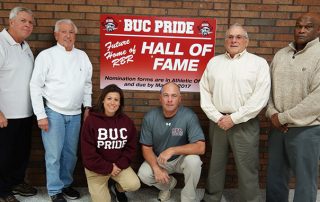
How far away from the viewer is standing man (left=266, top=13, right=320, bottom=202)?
8.00 ft

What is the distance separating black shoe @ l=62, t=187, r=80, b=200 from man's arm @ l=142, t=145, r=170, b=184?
2.66 ft

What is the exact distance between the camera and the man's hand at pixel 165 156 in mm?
2816

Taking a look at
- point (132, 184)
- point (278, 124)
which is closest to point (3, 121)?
point (132, 184)

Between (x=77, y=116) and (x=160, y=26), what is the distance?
3.90ft

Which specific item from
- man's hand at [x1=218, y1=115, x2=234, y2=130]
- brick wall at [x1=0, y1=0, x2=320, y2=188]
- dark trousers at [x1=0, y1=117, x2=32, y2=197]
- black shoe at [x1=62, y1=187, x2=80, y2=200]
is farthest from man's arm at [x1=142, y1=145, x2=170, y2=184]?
dark trousers at [x1=0, y1=117, x2=32, y2=197]

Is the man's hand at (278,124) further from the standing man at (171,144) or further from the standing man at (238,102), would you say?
the standing man at (171,144)

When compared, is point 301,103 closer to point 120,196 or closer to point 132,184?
point 132,184

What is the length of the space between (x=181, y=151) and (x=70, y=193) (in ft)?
3.90

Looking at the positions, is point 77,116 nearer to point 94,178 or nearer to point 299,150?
point 94,178

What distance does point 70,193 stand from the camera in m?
3.09

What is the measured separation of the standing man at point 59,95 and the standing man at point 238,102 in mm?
1148

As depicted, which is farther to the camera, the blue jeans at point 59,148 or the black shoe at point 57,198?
the black shoe at point 57,198

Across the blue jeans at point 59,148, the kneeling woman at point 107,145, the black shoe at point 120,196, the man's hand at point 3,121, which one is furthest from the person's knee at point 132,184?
the man's hand at point 3,121

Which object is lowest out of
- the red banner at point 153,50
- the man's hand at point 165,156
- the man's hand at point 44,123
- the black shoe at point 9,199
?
the black shoe at point 9,199
